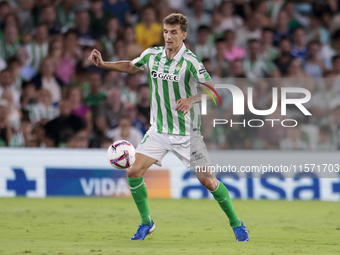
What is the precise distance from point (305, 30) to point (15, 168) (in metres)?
7.20

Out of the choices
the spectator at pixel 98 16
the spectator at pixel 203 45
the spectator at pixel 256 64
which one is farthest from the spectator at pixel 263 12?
the spectator at pixel 98 16

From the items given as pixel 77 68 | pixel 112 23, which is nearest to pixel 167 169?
pixel 77 68

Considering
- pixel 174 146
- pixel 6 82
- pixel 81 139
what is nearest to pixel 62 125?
pixel 81 139

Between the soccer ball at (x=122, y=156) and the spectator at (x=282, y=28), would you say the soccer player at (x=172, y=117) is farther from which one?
the spectator at (x=282, y=28)

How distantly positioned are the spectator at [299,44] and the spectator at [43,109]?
17.1ft

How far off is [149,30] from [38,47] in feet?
7.77

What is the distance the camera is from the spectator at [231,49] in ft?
38.7

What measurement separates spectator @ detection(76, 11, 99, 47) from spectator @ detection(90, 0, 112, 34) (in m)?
0.10

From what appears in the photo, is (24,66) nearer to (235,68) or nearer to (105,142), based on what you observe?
(105,142)

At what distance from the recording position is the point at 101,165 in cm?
995

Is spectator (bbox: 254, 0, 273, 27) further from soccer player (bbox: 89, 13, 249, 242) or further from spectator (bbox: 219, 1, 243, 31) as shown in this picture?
soccer player (bbox: 89, 13, 249, 242)

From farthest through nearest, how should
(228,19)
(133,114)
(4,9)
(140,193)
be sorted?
(228,19), (4,9), (133,114), (140,193)

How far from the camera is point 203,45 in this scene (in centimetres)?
1195

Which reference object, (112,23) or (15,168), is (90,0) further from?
(15,168)
